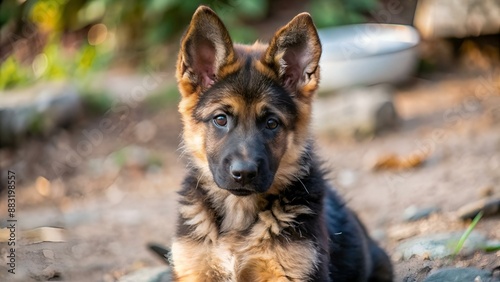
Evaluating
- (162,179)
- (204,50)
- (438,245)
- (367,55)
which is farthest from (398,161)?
(204,50)

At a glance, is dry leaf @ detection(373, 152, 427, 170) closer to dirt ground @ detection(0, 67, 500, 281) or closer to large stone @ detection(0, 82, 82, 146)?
dirt ground @ detection(0, 67, 500, 281)

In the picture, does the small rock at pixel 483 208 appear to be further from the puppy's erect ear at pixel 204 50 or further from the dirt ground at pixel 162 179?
the puppy's erect ear at pixel 204 50

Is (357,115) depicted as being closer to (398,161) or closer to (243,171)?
(398,161)

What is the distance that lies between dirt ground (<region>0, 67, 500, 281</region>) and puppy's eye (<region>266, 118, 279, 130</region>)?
169 cm

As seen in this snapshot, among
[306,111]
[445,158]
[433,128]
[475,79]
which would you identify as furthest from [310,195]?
[475,79]

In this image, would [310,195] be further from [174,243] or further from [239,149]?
[174,243]

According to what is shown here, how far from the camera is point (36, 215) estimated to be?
972 cm

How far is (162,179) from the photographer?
11203mm

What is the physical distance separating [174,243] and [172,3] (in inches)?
379

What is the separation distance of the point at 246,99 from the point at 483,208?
3.04 m

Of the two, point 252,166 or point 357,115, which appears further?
point 357,115

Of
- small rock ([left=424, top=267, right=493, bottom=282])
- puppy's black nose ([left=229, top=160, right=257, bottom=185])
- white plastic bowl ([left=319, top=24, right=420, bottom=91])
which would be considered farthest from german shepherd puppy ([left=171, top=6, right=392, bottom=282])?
white plastic bowl ([left=319, top=24, right=420, bottom=91])

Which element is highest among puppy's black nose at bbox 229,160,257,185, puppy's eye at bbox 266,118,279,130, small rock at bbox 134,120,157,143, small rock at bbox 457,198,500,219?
puppy's eye at bbox 266,118,279,130

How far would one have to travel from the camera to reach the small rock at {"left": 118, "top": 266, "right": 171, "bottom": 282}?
6.23 m
